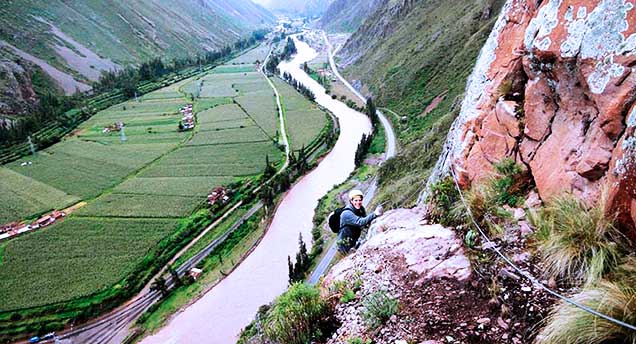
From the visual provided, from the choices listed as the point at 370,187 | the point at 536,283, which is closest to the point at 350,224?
the point at 536,283

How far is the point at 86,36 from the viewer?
118938 millimetres

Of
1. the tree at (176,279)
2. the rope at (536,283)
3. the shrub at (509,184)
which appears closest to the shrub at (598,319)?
the rope at (536,283)

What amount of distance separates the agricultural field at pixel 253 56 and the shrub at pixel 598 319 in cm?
15706

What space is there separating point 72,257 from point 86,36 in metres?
107

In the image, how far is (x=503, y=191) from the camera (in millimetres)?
6309

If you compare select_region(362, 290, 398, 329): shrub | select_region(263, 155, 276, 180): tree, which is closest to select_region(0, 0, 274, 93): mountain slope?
select_region(263, 155, 276, 180): tree

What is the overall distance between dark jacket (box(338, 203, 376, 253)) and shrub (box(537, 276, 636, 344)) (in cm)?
445

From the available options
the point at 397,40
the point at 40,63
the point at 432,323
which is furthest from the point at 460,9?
the point at 40,63

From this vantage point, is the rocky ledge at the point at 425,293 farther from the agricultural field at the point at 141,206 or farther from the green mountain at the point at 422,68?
the agricultural field at the point at 141,206

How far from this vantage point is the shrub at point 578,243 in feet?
14.0

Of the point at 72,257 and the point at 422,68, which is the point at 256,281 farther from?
the point at 422,68

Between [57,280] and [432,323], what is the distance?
3875 cm

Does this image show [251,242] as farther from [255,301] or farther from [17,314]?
[17,314]

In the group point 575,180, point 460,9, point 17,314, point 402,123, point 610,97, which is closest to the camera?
point 610,97
